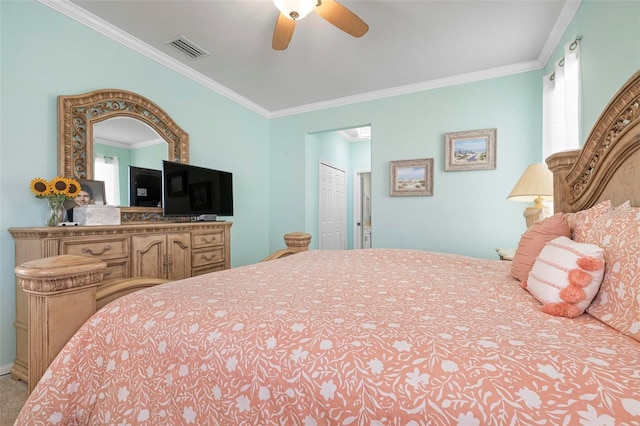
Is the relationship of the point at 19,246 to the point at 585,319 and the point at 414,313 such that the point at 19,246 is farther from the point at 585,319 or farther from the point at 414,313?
the point at 585,319

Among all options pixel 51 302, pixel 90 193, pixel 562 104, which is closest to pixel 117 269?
pixel 90 193

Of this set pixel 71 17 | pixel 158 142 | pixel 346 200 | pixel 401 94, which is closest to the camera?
pixel 71 17

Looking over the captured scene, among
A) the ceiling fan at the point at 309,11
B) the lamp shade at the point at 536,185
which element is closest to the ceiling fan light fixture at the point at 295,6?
the ceiling fan at the point at 309,11

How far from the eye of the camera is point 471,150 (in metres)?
3.28

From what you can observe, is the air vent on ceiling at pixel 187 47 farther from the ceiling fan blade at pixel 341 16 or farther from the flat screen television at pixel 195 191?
the ceiling fan blade at pixel 341 16

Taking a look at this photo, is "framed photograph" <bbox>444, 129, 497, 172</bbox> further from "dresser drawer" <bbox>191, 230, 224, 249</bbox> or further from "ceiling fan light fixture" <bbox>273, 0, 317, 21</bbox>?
"dresser drawer" <bbox>191, 230, 224, 249</bbox>

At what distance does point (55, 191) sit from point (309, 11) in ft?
6.63

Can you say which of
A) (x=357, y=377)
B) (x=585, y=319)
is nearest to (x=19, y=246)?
(x=357, y=377)

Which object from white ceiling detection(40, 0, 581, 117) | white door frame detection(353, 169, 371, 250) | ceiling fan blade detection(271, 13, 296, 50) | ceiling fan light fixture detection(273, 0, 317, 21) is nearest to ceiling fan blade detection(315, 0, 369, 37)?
ceiling fan light fixture detection(273, 0, 317, 21)

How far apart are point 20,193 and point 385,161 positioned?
348cm

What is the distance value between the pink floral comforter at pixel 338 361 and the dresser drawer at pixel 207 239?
1672 millimetres

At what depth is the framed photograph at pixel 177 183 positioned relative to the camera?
2.71 meters

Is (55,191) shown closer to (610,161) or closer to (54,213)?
(54,213)

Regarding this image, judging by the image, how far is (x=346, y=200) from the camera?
573 cm
